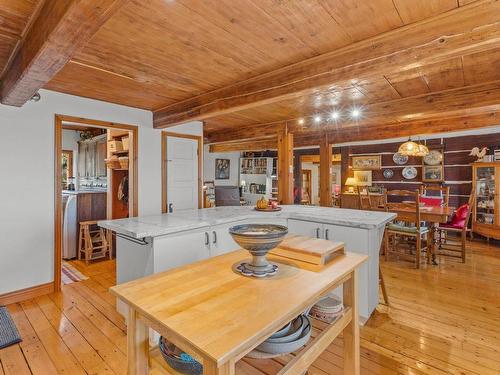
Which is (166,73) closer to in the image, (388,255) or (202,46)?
(202,46)

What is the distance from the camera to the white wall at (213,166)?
933 centimetres

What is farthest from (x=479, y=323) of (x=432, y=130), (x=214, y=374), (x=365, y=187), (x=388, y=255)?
(x=365, y=187)

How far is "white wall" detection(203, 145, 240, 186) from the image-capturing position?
9328 millimetres

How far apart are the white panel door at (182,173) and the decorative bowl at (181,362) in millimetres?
3121

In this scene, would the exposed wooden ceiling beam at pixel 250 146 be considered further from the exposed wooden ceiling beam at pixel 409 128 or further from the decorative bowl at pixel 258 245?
the decorative bowl at pixel 258 245

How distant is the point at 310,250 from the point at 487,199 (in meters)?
6.21

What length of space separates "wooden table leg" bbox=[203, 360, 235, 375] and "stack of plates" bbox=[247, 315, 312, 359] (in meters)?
0.41

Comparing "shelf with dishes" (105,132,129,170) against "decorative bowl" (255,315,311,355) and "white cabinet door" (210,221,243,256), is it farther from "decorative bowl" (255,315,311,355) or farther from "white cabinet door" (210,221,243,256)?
"decorative bowl" (255,315,311,355)

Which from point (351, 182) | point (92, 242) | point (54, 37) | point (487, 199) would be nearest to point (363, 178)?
point (351, 182)

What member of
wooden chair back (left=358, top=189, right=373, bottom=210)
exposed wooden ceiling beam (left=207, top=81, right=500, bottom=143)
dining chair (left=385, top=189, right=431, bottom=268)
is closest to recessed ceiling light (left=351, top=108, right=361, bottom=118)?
exposed wooden ceiling beam (left=207, top=81, right=500, bottom=143)

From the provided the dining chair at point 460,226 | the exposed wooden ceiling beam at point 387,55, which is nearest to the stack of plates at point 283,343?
the exposed wooden ceiling beam at point 387,55

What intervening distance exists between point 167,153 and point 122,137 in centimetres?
90

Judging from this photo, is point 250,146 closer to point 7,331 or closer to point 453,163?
point 453,163

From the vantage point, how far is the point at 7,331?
89.4 inches
